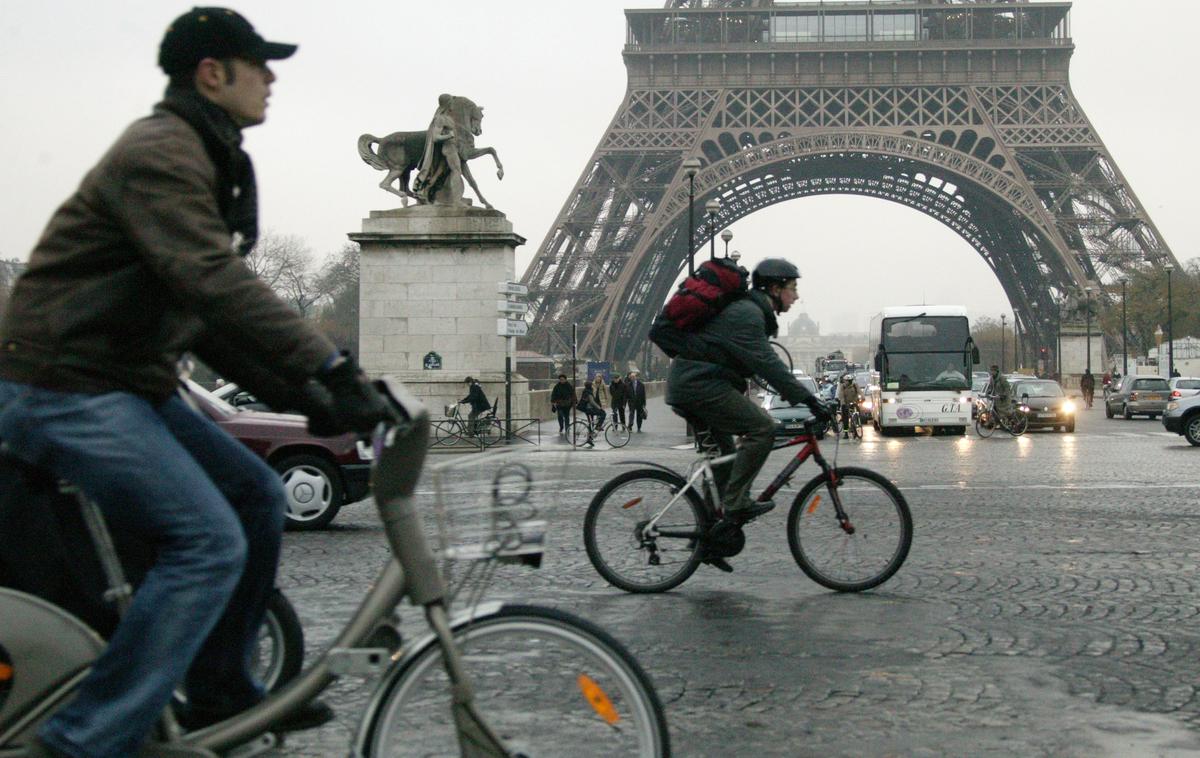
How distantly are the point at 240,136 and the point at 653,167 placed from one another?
6072cm

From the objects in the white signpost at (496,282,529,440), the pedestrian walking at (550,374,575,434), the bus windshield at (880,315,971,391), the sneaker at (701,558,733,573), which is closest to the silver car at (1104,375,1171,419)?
the bus windshield at (880,315,971,391)

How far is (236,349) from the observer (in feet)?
10.0

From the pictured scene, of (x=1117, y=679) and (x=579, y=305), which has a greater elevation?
(x=579, y=305)

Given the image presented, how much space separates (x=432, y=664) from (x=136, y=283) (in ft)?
2.98

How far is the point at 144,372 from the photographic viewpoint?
2852 millimetres

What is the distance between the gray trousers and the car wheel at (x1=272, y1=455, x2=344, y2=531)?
3.99 meters

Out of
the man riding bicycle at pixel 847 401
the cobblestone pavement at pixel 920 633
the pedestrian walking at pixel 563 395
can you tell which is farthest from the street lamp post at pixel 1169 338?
the cobblestone pavement at pixel 920 633

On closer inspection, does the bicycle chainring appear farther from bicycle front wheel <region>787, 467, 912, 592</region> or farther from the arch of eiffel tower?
the arch of eiffel tower

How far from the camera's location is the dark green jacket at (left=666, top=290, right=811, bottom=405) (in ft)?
22.1

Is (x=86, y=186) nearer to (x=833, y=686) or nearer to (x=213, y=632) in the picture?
(x=213, y=632)

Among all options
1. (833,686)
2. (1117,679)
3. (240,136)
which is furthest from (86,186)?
(1117,679)

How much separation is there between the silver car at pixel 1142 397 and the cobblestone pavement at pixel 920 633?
28.4m

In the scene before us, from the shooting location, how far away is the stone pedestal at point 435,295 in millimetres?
24734

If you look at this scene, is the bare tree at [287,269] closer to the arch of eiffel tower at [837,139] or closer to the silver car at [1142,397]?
the arch of eiffel tower at [837,139]
